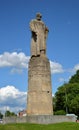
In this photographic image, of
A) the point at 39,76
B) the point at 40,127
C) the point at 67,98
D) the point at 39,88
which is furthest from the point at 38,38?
the point at 67,98

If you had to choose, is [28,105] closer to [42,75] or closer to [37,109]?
[37,109]

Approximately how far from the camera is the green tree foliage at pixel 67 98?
75.1 m

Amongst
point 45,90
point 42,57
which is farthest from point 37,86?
point 42,57

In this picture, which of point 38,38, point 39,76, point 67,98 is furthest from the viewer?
point 67,98

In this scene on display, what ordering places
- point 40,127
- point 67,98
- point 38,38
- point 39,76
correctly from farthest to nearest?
1. point 67,98
2. point 38,38
3. point 39,76
4. point 40,127

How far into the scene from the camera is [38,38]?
28.7m

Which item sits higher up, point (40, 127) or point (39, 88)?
point (39, 88)

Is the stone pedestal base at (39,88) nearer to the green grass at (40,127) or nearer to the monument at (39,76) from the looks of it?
the monument at (39,76)

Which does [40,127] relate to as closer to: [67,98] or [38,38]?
[38,38]

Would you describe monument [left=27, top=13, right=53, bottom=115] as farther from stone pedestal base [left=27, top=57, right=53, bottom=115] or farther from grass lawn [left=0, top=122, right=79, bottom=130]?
grass lawn [left=0, top=122, right=79, bottom=130]

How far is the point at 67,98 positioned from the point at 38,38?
50.4 meters

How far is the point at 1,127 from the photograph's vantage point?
25.2 meters

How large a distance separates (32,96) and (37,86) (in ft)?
2.86

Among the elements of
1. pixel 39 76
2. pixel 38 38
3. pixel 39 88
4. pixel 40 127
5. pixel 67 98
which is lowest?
pixel 40 127
